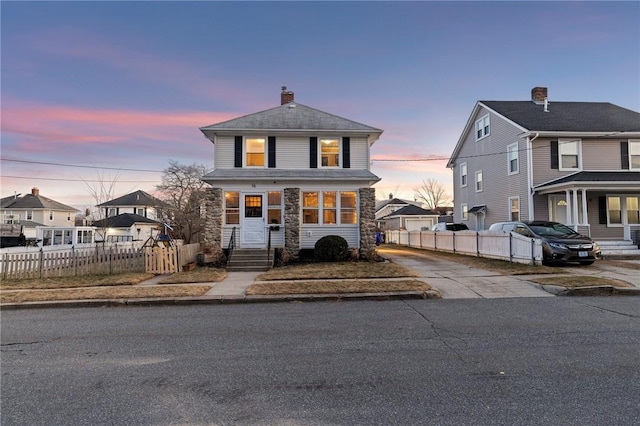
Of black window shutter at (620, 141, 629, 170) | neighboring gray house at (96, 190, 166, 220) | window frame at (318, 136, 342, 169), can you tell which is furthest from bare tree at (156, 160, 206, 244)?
black window shutter at (620, 141, 629, 170)

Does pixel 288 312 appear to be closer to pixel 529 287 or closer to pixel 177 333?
pixel 177 333

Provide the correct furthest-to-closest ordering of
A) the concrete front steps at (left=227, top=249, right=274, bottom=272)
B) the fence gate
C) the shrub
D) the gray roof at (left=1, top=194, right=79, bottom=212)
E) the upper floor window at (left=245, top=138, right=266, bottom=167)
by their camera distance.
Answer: the gray roof at (left=1, top=194, right=79, bottom=212) → the upper floor window at (left=245, top=138, right=266, bottom=167) → the shrub → the concrete front steps at (left=227, top=249, right=274, bottom=272) → the fence gate

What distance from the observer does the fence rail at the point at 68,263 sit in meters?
12.0

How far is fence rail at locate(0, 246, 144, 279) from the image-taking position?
39.3 feet

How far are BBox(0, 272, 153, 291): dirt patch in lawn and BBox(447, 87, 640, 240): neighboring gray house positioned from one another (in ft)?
64.5

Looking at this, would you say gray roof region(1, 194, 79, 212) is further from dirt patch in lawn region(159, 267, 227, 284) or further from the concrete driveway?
the concrete driveway

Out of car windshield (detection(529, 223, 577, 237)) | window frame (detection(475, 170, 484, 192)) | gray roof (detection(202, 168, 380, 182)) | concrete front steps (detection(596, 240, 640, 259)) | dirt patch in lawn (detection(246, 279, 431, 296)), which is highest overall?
window frame (detection(475, 170, 484, 192))

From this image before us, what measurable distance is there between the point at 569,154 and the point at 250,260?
62.2ft

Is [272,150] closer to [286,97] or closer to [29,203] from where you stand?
[286,97]

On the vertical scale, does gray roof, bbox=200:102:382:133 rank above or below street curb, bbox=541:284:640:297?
above

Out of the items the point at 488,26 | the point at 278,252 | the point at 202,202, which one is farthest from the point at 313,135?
the point at 202,202

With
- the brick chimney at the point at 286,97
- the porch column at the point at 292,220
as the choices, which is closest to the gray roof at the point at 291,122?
the brick chimney at the point at 286,97

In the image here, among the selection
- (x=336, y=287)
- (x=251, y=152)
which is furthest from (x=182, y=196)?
(x=336, y=287)

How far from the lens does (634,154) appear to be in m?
20.1
